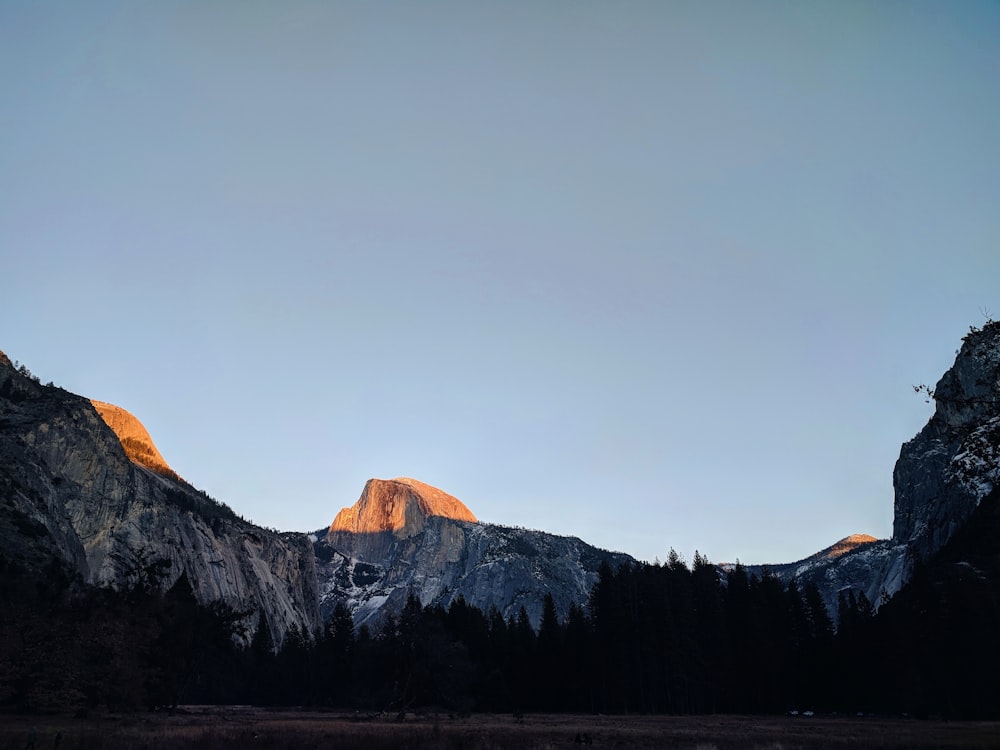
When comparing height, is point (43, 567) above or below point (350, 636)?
above

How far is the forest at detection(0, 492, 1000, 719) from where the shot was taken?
53062 millimetres

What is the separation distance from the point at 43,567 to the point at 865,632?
100368 mm

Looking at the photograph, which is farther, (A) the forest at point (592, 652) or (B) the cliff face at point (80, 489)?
(B) the cliff face at point (80, 489)

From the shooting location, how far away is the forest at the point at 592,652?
53.1 meters

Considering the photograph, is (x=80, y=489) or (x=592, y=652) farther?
(x=80, y=489)

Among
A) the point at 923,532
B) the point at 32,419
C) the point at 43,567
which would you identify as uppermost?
the point at 32,419

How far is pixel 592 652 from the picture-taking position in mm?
83812

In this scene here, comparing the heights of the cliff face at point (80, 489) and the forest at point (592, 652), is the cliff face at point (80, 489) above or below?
above

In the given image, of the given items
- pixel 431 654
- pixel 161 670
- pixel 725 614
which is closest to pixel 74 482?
pixel 161 670

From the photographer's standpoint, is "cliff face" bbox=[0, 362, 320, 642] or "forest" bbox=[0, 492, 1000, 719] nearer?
"forest" bbox=[0, 492, 1000, 719]

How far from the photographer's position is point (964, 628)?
68375mm

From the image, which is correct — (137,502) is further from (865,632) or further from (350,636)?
(865,632)

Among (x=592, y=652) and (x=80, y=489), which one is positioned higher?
(x=80, y=489)

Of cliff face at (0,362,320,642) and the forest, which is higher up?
cliff face at (0,362,320,642)
